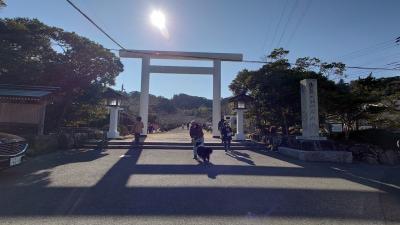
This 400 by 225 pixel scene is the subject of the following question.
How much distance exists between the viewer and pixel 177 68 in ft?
72.9

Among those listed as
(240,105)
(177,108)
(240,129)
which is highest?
(177,108)

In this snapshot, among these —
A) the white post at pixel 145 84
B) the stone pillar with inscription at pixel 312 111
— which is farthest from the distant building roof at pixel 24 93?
the stone pillar with inscription at pixel 312 111

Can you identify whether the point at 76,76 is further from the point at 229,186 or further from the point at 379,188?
the point at 379,188

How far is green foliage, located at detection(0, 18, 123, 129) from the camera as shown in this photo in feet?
52.3

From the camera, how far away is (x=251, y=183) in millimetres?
7559

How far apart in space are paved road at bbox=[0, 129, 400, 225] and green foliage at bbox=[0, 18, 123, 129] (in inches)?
324

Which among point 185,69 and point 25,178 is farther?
point 185,69

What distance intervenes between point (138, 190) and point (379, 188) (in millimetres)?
5506

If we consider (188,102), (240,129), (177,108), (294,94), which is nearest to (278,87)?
(294,94)

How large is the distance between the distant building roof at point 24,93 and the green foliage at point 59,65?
58.2 inches

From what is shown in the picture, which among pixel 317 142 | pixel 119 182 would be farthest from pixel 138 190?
pixel 317 142

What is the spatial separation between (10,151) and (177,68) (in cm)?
1527

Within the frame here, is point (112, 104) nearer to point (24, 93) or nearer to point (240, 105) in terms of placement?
point (24, 93)

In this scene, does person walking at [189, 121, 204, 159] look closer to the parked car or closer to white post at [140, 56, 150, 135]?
the parked car
